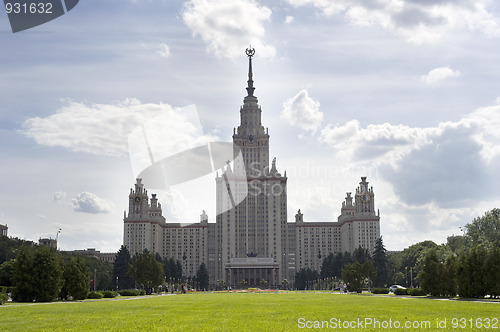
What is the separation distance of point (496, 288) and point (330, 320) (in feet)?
119

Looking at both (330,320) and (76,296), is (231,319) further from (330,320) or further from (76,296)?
(76,296)

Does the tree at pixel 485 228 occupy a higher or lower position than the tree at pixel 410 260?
higher

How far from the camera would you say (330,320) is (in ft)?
96.8

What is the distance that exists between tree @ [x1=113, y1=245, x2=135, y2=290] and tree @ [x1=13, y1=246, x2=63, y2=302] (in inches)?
3660

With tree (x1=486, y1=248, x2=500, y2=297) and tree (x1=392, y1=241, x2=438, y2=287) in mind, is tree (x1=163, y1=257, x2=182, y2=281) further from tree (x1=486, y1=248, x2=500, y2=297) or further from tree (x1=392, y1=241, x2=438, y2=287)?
tree (x1=486, y1=248, x2=500, y2=297)

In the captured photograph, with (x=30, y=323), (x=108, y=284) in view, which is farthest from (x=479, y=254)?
(x=108, y=284)

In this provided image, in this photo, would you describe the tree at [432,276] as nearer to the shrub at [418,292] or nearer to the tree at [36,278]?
the shrub at [418,292]

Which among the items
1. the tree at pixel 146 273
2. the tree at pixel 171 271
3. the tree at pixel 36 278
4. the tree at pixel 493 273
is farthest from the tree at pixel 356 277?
the tree at pixel 171 271

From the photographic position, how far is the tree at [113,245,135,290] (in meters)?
153

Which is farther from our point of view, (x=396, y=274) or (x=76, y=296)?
(x=396, y=274)

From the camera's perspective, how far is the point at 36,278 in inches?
2307

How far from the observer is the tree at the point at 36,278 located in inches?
2291

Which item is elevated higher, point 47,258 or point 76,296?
point 47,258

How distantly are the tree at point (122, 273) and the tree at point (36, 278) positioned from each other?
93.0 metres
